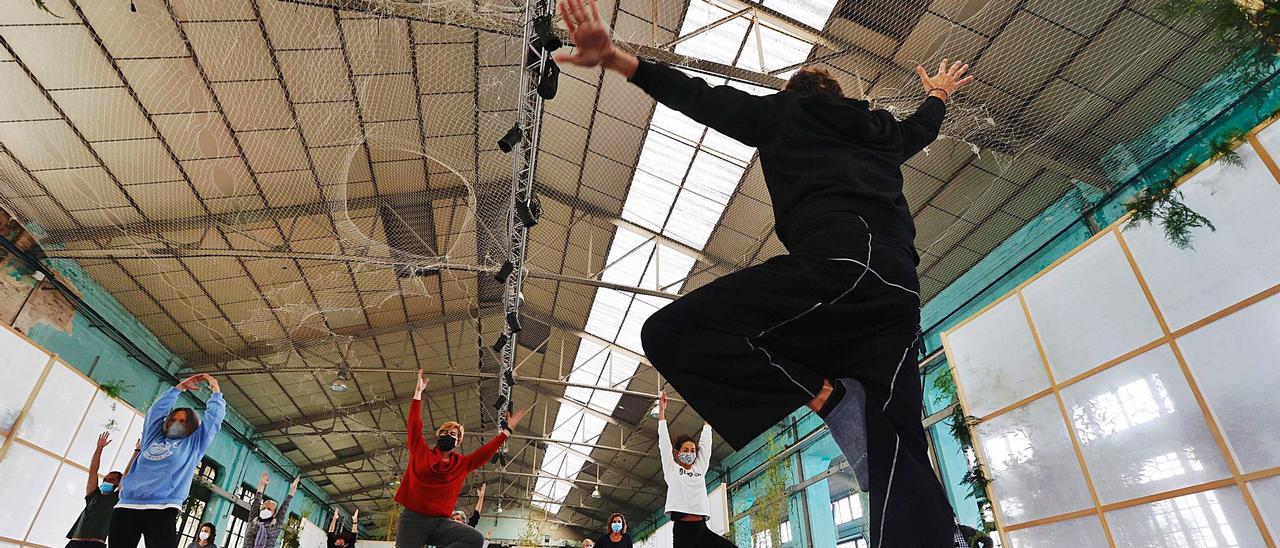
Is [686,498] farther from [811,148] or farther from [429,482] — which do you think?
[811,148]

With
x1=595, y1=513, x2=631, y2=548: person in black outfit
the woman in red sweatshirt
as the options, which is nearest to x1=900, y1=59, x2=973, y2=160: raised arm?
the woman in red sweatshirt

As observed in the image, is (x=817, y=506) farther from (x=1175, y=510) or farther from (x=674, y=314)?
(x=674, y=314)

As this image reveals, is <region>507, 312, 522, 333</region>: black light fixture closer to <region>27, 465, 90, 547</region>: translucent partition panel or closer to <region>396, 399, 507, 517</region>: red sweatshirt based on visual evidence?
<region>396, 399, 507, 517</region>: red sweatshirt

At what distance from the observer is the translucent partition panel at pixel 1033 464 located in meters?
4.21

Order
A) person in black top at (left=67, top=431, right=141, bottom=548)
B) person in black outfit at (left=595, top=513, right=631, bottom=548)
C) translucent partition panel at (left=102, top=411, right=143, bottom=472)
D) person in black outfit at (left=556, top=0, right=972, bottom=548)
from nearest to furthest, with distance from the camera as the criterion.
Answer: person in black outfit at (left=556, top=0, right=972, bottom=548) → person in black top at (left=67, top=431, right=141, bottom=548) → person in black outfit at (left=595, top=513, right=631, bottom=548) → translucent partition panel at (left=102, top=411, right=143, bottom=472)

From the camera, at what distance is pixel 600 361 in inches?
616

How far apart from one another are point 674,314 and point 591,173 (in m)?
9.61

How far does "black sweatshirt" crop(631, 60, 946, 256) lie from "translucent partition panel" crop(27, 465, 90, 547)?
10337 mm

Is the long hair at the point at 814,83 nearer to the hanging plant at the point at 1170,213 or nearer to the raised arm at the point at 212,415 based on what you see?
the hanging plant at the point at 1170,213

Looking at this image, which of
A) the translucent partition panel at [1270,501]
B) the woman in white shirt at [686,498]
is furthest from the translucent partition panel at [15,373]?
the translucent partition panel at [1270,501]

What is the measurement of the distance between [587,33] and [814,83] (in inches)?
25.6

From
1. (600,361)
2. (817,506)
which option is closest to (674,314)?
(817,506)

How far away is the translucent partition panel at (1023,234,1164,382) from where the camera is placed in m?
3.89

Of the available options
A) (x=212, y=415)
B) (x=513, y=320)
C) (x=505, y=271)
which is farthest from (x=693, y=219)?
(x=212, y=415)
